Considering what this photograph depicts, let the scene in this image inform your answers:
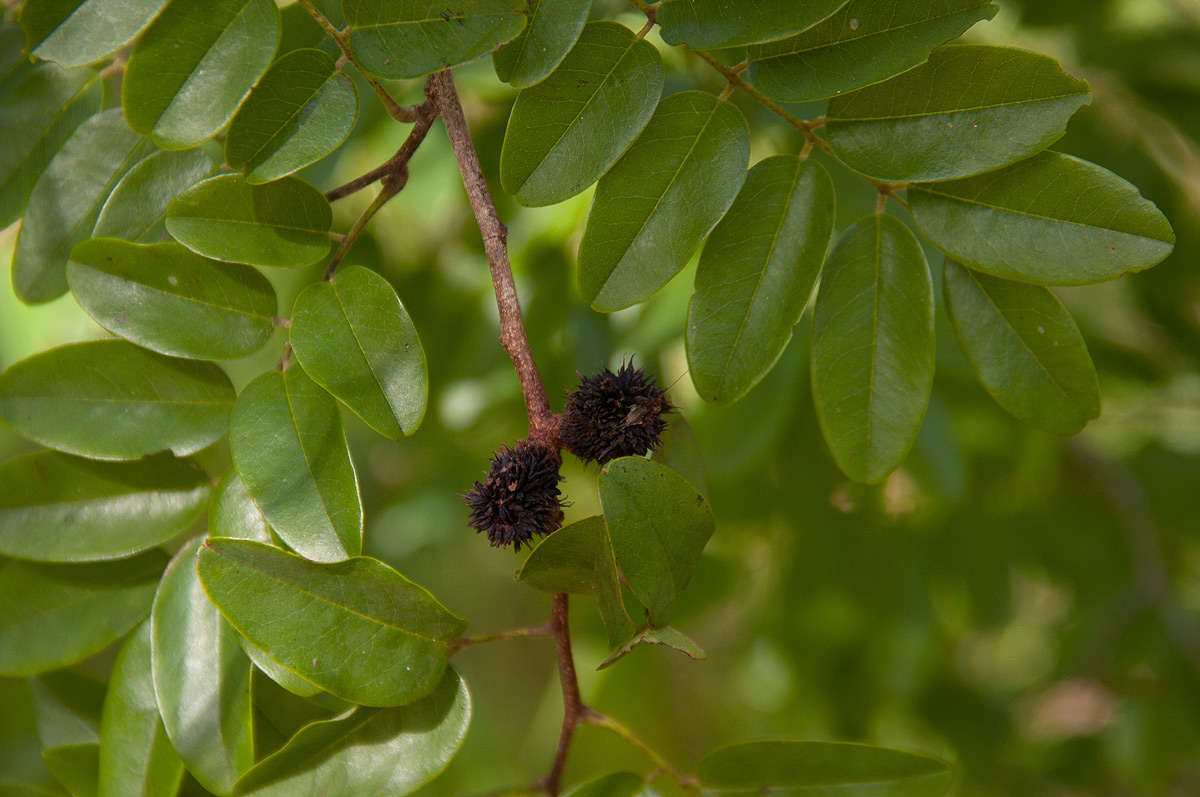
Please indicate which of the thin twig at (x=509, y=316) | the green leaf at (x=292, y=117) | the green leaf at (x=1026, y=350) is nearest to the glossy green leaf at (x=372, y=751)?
the thin twig at (x=509, y=316)

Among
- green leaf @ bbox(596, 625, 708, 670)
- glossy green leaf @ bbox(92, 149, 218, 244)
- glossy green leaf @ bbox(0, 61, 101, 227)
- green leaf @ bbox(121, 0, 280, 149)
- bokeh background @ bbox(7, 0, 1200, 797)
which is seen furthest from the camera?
bokeh background @ bbox(7, 0, 1200, 797)

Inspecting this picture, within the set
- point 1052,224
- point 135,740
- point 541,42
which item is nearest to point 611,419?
point 541,42

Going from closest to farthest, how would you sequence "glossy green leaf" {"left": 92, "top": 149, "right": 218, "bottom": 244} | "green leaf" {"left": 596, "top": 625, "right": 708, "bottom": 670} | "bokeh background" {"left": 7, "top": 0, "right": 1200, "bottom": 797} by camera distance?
"green leaf" {"left": 596, "top": 625, "right": 708, "bottom": 670} → "glossy green leaf" {"left": 92, "top": 149, "right": 218, "bottom": 244} → "bokeh background" {"left": 7, "top": 0, "right": 1200, "bottom": 797}

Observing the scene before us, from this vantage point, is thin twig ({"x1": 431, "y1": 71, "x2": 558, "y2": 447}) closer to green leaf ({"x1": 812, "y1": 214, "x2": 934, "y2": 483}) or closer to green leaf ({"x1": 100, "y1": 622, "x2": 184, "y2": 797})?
green leaf ({"x1": 812, "y1": 214, "x2": 934, "y2": 483})

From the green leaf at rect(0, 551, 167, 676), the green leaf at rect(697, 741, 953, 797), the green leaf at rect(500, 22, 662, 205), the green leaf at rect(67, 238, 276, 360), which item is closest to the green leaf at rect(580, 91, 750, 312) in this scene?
the green leaf at rect(500, 22, 662, 205)

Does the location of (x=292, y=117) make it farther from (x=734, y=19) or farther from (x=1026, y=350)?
(x=1026, y=350)

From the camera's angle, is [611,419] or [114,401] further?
[114,401]

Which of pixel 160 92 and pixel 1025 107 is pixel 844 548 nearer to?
pixel 1025 107
